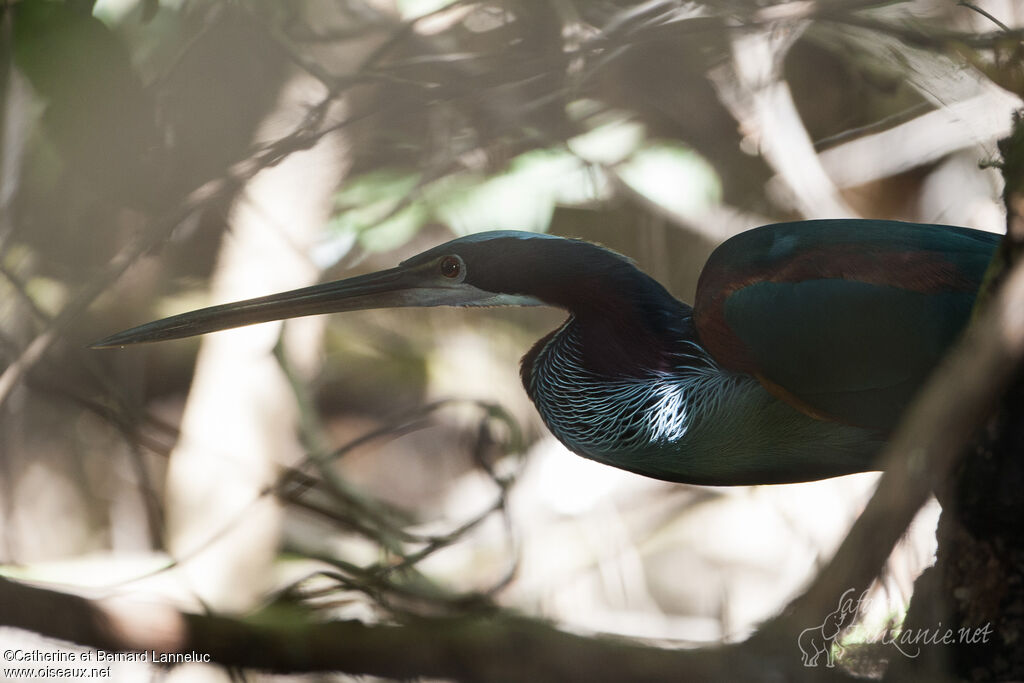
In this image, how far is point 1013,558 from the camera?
0.74 meters

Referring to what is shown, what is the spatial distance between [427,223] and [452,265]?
497 millimetres

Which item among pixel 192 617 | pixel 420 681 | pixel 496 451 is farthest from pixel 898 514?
pixel 496 451

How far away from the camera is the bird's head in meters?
0.98

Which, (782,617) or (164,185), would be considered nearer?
(782,617)

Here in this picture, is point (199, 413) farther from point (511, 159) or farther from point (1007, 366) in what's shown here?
point (1007, 366)

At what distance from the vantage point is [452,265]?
999 mm

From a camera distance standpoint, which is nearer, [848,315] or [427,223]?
[848,315]

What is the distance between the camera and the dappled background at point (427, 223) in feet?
4.00

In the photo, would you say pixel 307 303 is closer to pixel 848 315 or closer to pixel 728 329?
pixel 728 329

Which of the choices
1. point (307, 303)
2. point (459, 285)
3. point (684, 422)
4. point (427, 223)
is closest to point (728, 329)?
point (684, 422)

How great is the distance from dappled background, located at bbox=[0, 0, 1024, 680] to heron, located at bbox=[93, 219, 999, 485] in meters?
0.16

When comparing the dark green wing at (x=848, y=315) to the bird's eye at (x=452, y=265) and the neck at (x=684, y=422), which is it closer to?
Answer: the neck at (x=684, y=422)

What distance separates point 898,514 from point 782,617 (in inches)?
5.2

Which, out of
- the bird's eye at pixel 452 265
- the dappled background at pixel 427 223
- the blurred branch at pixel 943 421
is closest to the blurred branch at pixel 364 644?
the blurred branch at pixel 943 421
